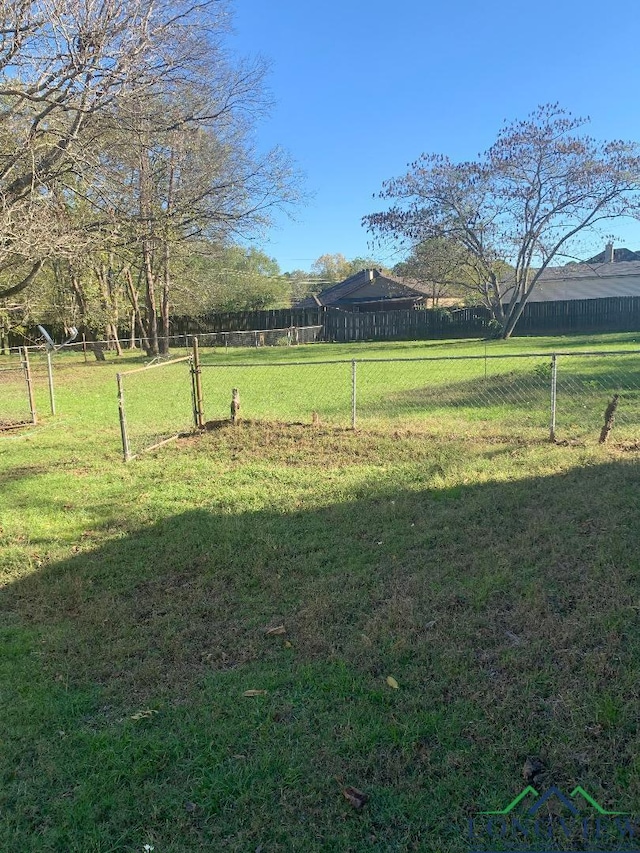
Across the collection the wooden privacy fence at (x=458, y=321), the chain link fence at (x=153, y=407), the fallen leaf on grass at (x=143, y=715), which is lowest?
the fallen leaf on grass at (x=143, y=715)

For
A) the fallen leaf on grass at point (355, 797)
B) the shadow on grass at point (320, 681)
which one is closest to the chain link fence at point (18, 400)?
the shadow on grass at point (320, 681)

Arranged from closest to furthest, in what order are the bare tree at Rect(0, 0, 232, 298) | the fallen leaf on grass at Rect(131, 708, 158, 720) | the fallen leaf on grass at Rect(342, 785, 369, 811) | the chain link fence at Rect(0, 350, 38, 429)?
the fallen leaf on grass at Rect(342, 785, 369, 811)
the fallen leaf on grass at Rect(131, 708, 158, 720)
the bare tree at Rect(0, 0, 232, 298)
the chain link fence at Rect(0, 350, 38, 429)

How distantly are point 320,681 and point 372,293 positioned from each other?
152 feet

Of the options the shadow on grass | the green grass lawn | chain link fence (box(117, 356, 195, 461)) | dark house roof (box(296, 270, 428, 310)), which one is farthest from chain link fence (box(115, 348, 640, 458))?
dark house roof (box(296, 270, 428, 310))

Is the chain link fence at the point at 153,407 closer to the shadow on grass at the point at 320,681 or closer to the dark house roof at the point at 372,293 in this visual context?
the shadow on grass at the point at 320,681

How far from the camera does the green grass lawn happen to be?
2.13m

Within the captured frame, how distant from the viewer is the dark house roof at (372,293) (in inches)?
1716

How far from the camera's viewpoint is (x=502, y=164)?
26.5m

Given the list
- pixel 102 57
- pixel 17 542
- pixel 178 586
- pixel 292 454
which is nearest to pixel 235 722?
pixel 178 586

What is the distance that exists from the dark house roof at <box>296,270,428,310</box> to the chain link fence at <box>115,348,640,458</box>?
2814cm

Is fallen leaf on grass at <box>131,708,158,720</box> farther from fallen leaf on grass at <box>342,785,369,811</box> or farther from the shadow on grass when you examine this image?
fallen leaf on grass at <box>342,785,369,811</box>

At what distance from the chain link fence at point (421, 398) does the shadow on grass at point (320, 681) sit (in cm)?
357

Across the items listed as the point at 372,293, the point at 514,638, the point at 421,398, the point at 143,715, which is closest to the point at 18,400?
the point at 421,398

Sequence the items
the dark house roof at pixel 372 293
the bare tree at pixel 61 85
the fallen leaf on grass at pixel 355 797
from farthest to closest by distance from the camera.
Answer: the dark house roof at pixel 372 293
the bare tree at pixel 61 85
the fallen leaf on grass at pixel 355 797
